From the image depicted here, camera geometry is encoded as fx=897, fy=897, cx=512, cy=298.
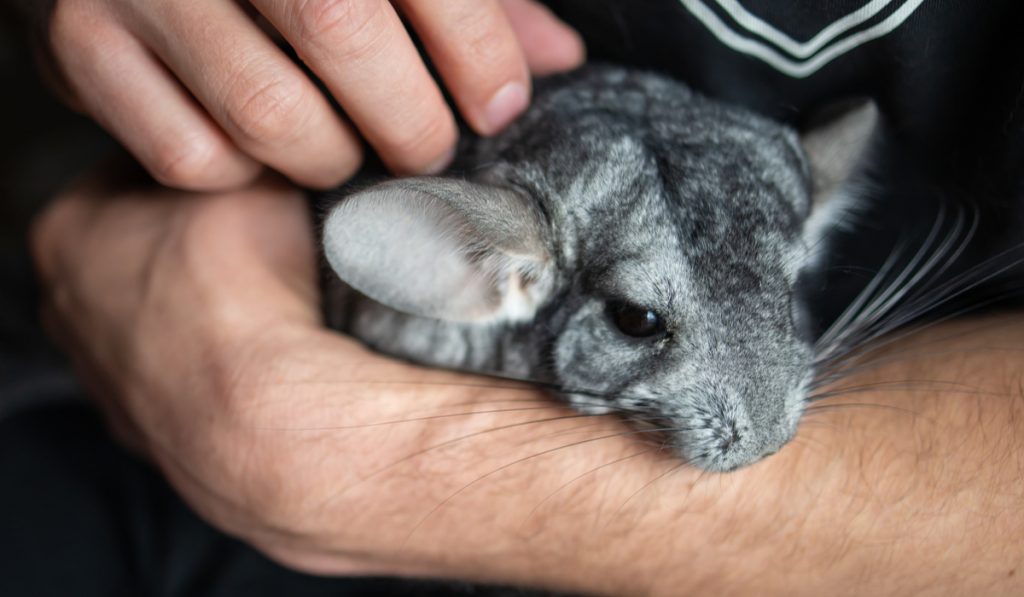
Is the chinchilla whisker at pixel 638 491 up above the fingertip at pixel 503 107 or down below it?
below

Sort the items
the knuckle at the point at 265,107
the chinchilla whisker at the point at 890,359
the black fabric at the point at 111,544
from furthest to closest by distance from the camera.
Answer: the black fabric at the point at 111,544 < the chinchilla whisker at the point at 890,359 < the knuckle at the point at 265,107

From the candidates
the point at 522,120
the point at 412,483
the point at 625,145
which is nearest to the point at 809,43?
the point at 625,145

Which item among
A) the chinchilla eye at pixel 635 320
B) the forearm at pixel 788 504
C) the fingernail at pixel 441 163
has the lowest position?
the forearm at pixel 788 504

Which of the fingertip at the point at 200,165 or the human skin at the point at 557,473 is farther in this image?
the fingertip at the point at 200,165

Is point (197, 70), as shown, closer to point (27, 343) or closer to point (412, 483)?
point (412, 483)

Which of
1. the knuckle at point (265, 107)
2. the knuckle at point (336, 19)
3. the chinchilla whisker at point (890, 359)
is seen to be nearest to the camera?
the knuckle at point (336, 19)

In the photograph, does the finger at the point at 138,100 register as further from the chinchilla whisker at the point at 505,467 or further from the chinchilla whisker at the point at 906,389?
the chinchilla whisker at the point at 906,389

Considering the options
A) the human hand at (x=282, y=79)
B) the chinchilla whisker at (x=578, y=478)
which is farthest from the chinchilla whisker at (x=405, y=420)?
the human hand at (x=282, y=79)
